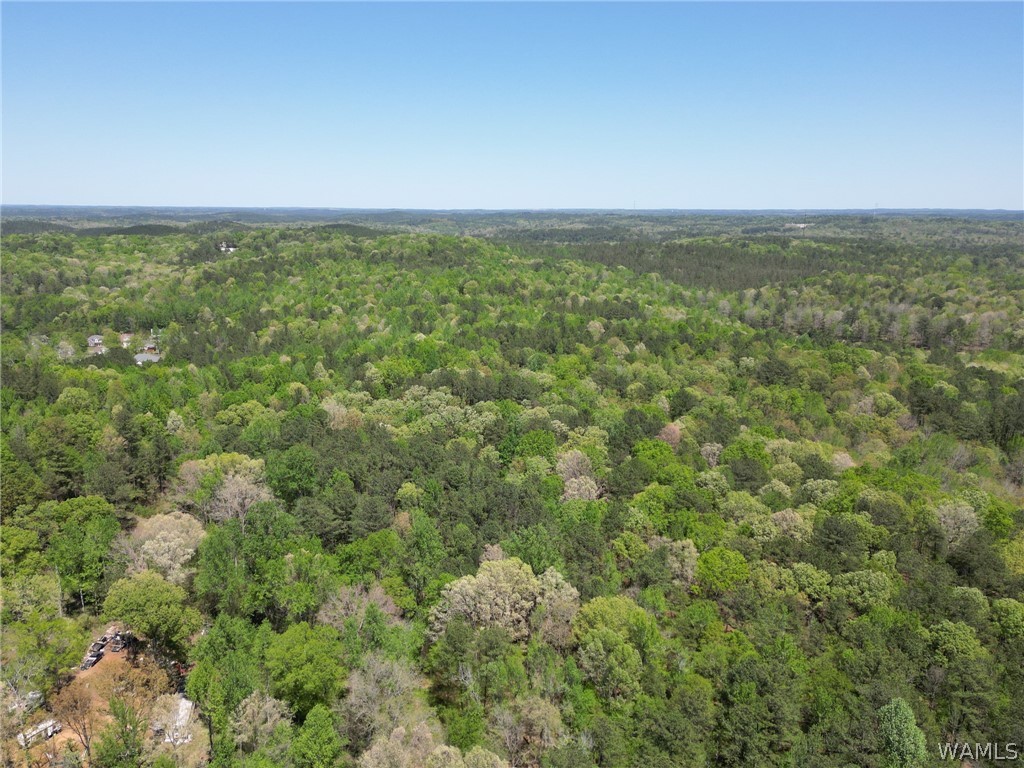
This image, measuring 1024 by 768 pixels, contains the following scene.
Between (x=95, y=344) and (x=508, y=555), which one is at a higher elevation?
(x=95, y=344)

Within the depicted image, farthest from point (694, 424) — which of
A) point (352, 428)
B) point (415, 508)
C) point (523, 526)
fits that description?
point (352, 428)

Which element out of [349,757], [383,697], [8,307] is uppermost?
[8,307]

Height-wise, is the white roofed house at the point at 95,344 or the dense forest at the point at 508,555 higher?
the white roofed house at the point at 95,344

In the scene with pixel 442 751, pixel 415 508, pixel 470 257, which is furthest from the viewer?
pixel 470 257

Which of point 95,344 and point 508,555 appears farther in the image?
point 95,344

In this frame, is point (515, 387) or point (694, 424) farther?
point (515, 387)

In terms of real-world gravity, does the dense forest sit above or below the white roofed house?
below

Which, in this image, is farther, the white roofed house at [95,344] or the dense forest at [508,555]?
the white roofed house at [95,344]

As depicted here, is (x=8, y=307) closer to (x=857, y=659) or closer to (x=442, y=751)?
(x=442, y=751)
